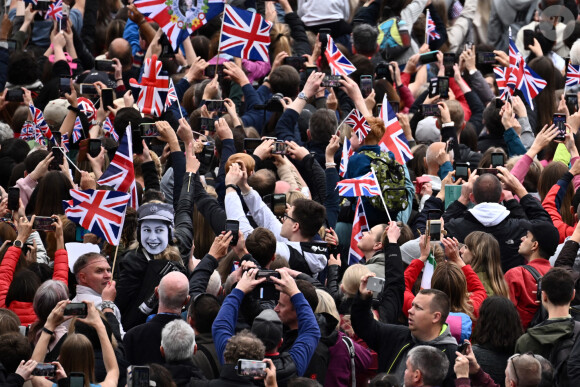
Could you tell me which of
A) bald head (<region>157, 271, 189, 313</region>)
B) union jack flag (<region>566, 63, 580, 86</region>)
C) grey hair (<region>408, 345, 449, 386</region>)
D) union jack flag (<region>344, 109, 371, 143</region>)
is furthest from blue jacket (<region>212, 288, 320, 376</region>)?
union jack flag (<region>566, 63, 580, 86</region>)

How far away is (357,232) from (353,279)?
6.47 feet

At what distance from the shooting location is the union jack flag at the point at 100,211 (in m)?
10.7

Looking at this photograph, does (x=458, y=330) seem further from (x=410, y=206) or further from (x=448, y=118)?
(x=448, y=118)

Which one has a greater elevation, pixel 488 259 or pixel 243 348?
pixel 243 348

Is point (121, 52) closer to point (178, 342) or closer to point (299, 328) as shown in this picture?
point (299, 328)

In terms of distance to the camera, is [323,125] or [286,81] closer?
[323,125]

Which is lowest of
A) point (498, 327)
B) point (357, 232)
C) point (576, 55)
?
point (576, 55)

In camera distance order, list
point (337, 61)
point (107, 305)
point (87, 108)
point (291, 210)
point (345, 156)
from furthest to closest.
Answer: point (337, 61) → point (87, 108) → point (345, 156) → point (291, 210) → point (107, 305)

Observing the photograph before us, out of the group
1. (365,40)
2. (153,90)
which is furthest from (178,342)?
(365,40)

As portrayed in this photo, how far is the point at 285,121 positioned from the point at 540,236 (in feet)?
11.5

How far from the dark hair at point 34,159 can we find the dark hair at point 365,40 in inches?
197

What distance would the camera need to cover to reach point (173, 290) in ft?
30.2

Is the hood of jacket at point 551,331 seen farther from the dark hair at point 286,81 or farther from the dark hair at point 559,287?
the dark hair at point 286,81

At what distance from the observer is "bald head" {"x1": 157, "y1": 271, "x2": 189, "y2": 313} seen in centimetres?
921
